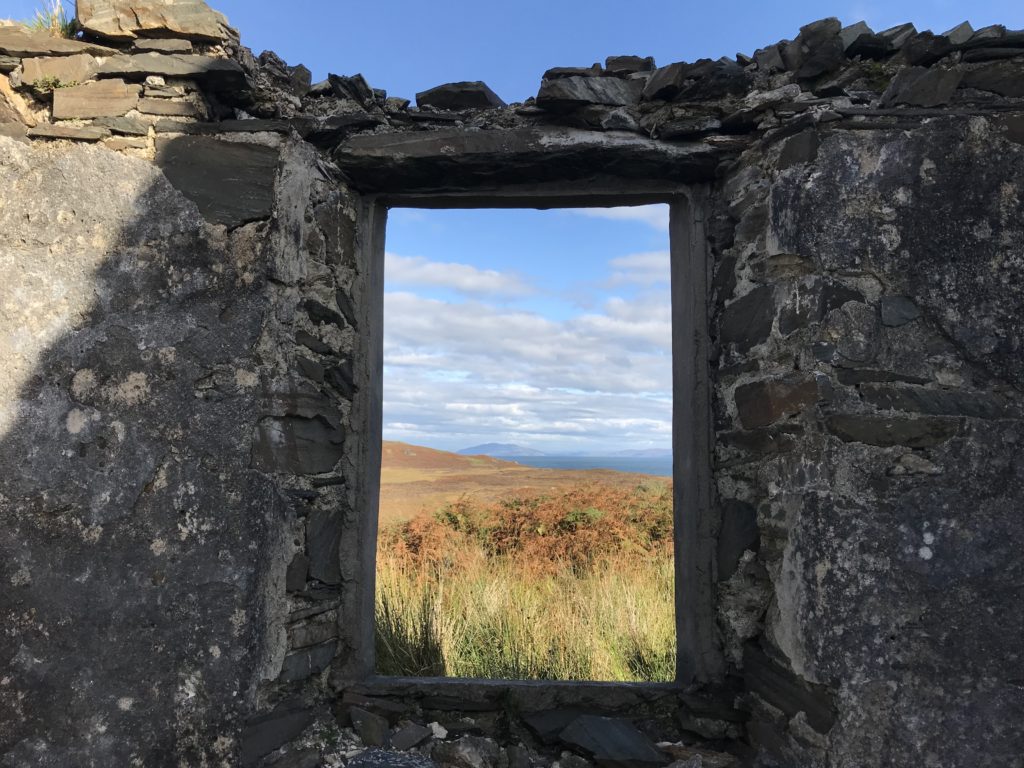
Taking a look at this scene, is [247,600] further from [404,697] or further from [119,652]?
[404,697]

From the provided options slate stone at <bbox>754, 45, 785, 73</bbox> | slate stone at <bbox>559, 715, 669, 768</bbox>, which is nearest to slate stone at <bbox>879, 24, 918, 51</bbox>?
slate stone at <bbox>754, 45, 785, 73</bbox>

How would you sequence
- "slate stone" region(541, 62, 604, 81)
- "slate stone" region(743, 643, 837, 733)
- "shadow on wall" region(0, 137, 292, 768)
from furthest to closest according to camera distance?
1. "slate stone" region(541, 62, 604, 81)
2. "shadow on wall" region(0, 137, 292, 768)
3. "slate stone" region(743, 643, 837, 733)

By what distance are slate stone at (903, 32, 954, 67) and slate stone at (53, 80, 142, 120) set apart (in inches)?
101

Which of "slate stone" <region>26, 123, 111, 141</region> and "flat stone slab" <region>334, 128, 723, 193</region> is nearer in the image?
"slate stone" <region>26, 123, 111, 141</region>

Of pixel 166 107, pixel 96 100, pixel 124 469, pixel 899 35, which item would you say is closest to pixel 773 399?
pixel 899 35

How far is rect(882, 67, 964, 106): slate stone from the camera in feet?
7.58

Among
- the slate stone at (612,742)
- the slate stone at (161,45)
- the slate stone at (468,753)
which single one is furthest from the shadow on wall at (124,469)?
the slate stone at (612,742)

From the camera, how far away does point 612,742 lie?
245cm

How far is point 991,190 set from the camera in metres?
2.21

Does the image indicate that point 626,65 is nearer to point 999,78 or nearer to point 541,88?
point 541,88

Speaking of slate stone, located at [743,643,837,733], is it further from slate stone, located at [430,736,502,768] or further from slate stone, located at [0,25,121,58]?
slate stone, located at [0,25,121,58]

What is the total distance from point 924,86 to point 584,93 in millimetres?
1088

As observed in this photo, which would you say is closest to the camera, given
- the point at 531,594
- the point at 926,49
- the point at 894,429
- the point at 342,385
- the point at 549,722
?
the point at 894,429

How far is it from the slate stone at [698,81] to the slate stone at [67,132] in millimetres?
1877
